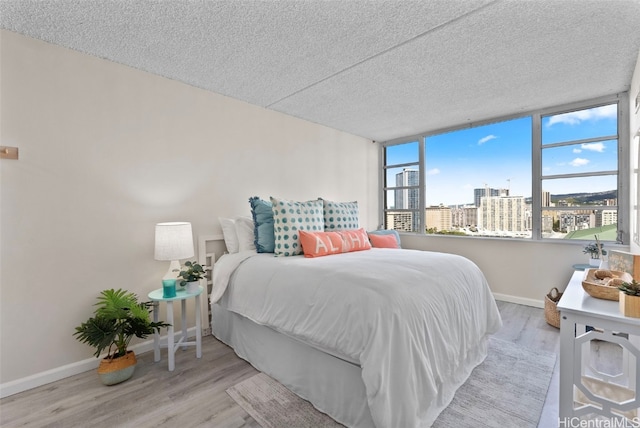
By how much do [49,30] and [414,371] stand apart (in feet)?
10.2

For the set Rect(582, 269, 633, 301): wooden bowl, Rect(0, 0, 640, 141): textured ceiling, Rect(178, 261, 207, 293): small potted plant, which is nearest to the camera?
Rect(582, 269, 633, 301): wooden bowl

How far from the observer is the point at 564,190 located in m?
3.33

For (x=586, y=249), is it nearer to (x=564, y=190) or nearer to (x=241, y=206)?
(x=564, y=190)

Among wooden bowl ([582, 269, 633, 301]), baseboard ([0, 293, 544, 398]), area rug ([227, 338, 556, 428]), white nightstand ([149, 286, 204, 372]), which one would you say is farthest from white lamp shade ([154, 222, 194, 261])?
wooden bowl ([582, 269, 633, 301])

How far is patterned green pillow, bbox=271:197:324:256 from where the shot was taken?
246 centimetres

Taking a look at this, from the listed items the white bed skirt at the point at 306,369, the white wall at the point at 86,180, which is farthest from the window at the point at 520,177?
the white bed skirt at the point at 306,369

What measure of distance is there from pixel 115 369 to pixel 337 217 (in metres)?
2.21

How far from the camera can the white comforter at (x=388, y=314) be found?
4.38 feet

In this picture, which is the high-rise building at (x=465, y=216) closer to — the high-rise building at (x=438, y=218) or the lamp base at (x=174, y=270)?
the high-rise building at (x=438, y=218)

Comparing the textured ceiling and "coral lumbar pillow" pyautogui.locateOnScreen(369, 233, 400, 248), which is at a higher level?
the textured ceiling

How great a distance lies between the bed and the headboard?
0.45 meters

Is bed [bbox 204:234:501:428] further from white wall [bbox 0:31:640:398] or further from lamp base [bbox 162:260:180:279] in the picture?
white wall [bbox 0:31:640:398]

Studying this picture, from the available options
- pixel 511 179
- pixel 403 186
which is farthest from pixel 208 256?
pixel 511 179

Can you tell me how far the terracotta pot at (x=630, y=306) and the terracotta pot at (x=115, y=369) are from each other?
2.82m
